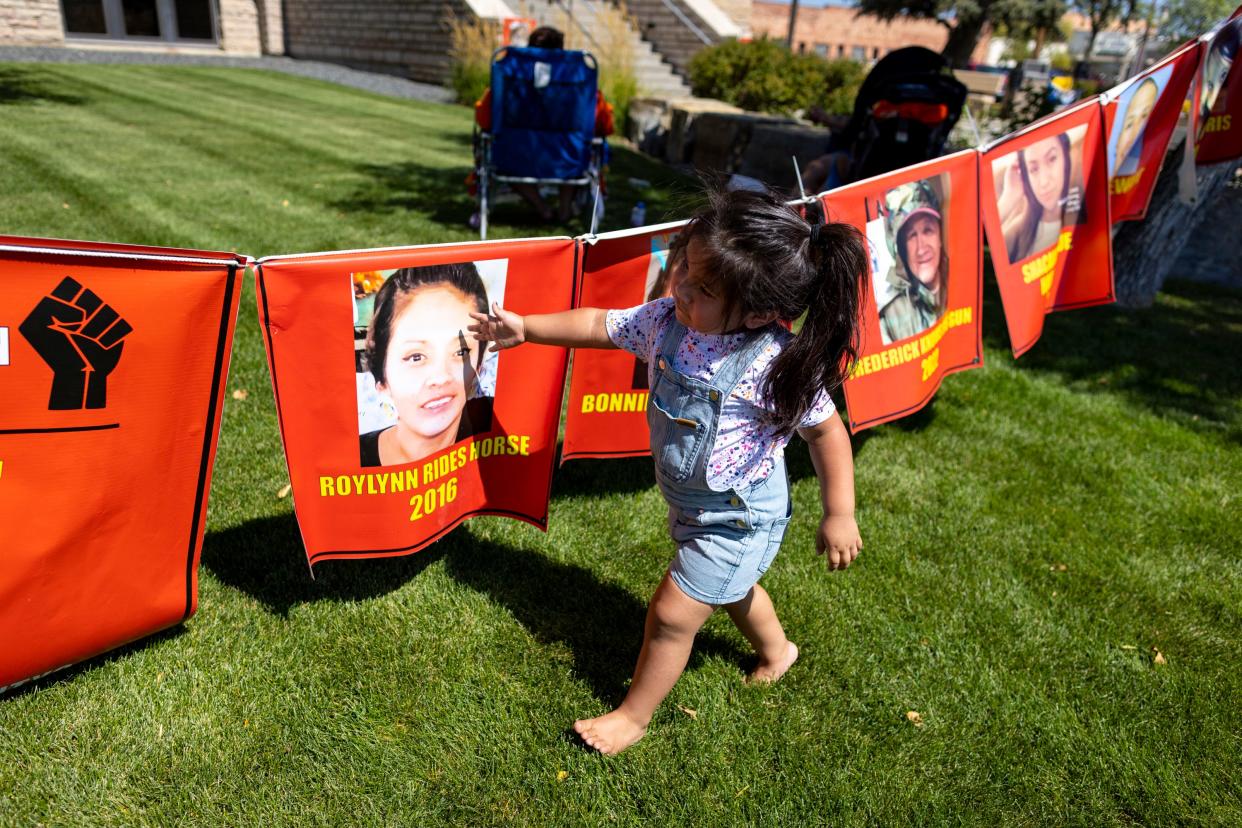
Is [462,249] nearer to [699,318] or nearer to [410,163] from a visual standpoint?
[699,318]

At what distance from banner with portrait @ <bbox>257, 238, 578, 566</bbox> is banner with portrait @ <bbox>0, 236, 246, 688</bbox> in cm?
21

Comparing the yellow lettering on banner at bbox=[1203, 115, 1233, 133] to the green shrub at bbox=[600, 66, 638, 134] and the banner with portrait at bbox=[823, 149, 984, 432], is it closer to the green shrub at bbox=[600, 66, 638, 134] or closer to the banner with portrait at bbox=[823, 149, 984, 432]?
the banner with portrait at bbox=[823, 149, 984, 432]

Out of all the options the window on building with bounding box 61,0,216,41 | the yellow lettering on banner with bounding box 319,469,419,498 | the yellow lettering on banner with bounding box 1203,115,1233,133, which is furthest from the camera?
the window on building with bounding box 61,0,216,41

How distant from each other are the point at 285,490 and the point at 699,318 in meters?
2.30

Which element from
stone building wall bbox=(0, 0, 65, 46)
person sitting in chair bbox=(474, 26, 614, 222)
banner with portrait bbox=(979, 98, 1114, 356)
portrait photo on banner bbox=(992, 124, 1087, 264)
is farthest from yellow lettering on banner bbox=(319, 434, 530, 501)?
stone building wall bbox=(0, 0, 65, 46)

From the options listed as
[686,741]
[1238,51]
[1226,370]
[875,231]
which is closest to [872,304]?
[875,231]

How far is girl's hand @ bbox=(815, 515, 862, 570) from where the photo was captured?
2400 millimetres

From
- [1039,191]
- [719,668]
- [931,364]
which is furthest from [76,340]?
[1039,191]

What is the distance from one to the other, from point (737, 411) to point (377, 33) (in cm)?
2399

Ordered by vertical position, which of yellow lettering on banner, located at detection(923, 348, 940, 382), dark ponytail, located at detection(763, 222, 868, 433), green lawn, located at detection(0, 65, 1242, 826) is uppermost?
dark ponytail, located at detection(763, 222, 868, 433)

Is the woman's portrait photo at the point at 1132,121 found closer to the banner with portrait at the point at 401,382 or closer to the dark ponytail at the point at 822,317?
the dark ponytail at the point at 822,317

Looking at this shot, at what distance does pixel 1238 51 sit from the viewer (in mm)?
5156

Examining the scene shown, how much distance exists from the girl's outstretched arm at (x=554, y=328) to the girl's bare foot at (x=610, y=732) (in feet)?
3.73

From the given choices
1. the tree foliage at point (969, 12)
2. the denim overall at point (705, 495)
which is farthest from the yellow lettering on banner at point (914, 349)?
the tree foliage at point (969, 12)
